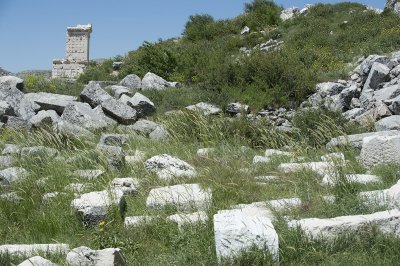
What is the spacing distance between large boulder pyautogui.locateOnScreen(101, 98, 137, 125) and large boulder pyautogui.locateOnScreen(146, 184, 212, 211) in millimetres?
→ 6234

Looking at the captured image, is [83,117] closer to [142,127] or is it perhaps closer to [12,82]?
[142,127]

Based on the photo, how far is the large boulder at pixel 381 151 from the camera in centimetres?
757

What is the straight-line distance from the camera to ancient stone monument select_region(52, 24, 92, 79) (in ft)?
109

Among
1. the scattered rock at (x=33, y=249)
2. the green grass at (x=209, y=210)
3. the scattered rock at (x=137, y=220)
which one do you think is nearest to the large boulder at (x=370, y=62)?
the green grass at (x=209, y=210)

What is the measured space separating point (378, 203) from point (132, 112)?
814 cm

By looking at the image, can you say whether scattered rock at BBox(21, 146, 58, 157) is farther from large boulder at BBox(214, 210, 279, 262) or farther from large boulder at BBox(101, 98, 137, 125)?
large boulder at BBox(214, 210, 279, 262)

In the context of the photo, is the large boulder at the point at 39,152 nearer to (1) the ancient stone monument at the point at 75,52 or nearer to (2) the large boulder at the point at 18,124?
(2) the large boulder at the point at 18,124

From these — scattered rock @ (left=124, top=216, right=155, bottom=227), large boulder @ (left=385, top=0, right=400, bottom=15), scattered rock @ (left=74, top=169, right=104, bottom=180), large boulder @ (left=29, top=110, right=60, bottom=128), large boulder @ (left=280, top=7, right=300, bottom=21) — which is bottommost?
scattered rock @ (left=124, top=216, right=155, bottom=227)

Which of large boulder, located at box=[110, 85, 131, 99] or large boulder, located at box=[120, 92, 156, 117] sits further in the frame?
large boulder, located at box=[110, 85, 131, 99]

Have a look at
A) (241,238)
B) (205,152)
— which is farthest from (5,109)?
(241,238)

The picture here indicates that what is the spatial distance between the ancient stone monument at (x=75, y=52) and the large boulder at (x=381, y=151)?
90.3 ft

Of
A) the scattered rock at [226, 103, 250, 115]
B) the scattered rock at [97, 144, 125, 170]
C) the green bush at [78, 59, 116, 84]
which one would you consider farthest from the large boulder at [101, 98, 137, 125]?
the green bush at [78, 59, 116, 84]

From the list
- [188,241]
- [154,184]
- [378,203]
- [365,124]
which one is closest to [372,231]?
[378,203]

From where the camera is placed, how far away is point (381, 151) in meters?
7.68
